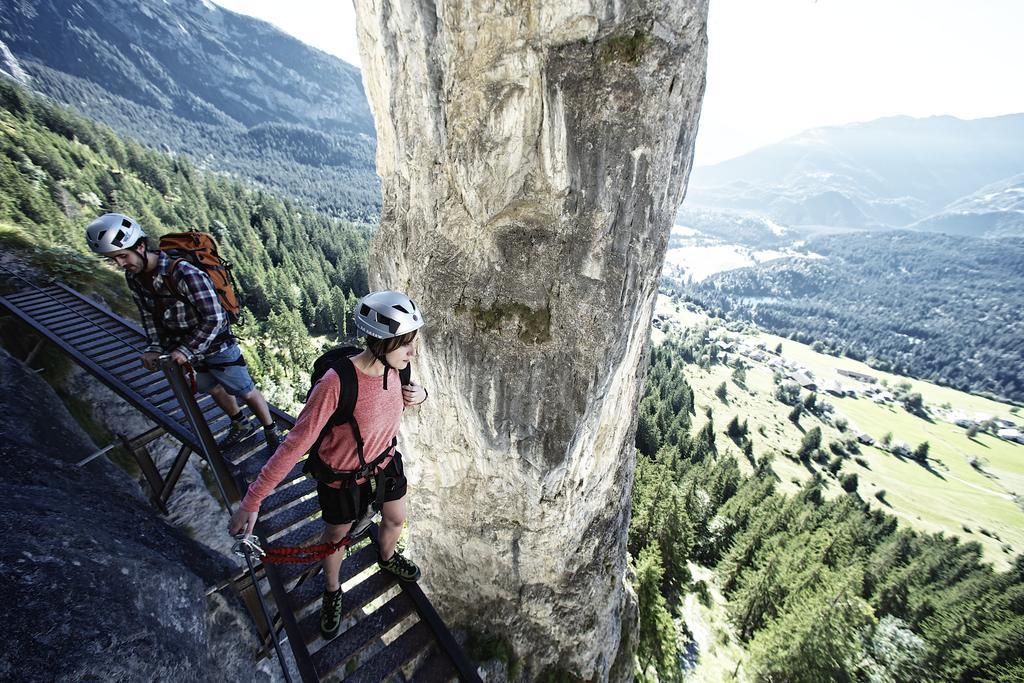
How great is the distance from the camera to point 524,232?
7.11 m

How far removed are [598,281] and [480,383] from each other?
8.98 ft

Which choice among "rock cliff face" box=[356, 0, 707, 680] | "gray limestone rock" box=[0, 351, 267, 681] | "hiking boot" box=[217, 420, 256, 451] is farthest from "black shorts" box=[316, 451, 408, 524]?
"hiking boot" box=[217, 420, 256, 451]

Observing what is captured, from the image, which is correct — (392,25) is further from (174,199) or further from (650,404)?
(174,199)

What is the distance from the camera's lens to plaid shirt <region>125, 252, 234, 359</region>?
5.83 meters

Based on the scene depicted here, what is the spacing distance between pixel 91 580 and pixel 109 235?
13.8ft

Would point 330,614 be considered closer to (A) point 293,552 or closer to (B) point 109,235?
(A) point 293,552

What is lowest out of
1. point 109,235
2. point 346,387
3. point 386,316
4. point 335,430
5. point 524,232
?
point 335,430

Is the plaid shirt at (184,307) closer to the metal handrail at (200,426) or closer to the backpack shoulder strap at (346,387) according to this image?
the metal handrail at (200,426)

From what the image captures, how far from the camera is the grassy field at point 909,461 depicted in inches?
Answer: 3356

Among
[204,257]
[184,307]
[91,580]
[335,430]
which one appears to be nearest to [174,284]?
[184,307]

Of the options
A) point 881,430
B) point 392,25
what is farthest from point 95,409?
point 881,430

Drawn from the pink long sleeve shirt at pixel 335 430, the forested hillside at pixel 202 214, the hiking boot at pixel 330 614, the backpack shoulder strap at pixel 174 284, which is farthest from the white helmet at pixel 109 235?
the forested hillside at pixel 202 214

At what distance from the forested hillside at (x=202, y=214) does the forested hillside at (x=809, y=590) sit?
36381 mm

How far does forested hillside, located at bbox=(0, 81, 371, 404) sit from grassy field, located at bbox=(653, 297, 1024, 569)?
84073mm
